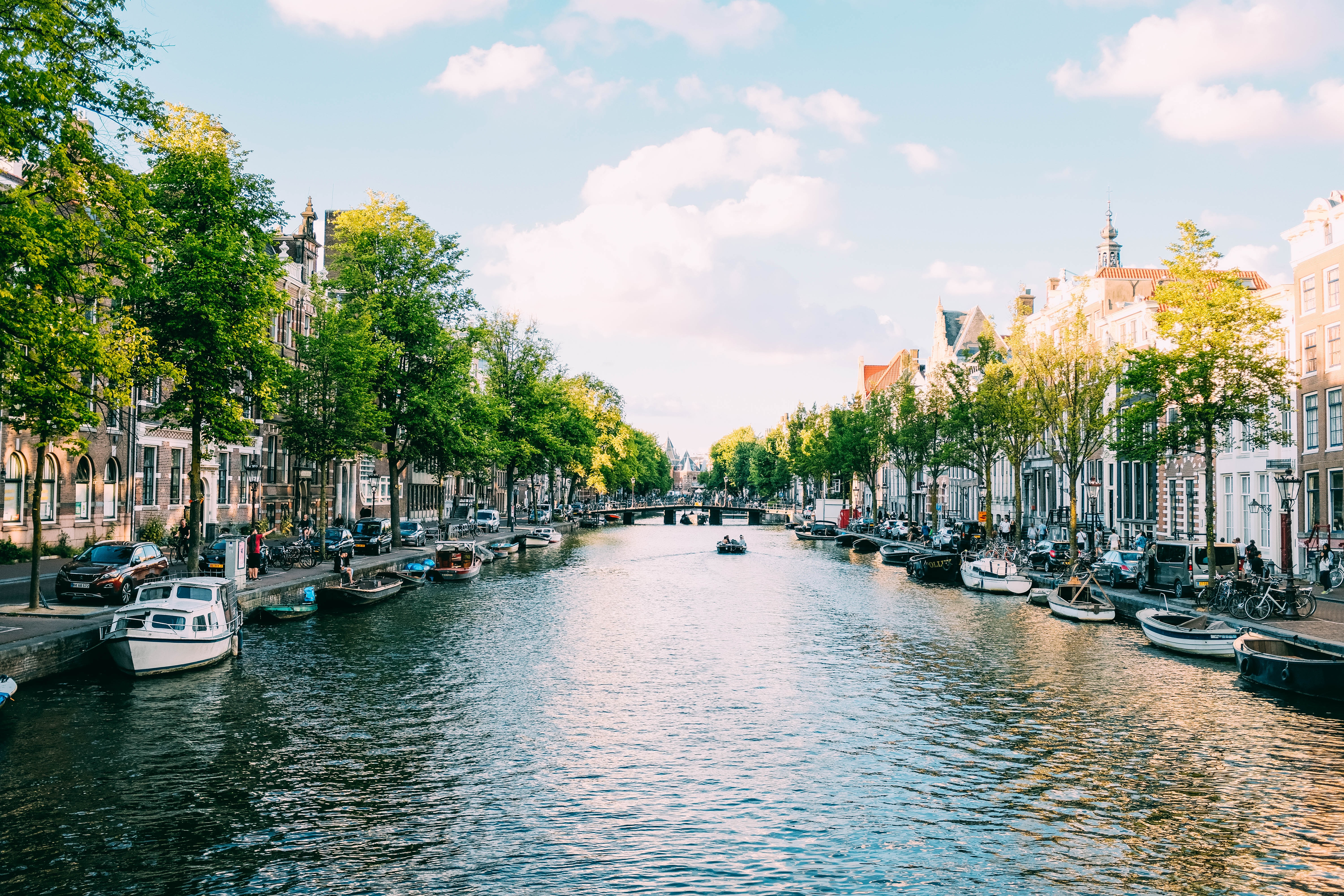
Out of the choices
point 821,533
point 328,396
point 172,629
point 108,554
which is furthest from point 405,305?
point 821,533

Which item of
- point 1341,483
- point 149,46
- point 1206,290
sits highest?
point 149,46

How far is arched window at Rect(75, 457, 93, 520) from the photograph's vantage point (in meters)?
48.8

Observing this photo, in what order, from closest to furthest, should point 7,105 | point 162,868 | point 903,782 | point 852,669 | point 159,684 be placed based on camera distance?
1. point 162,868
2. point 903,782
3. point 7,105
4. point 159,684
5. point 852,669

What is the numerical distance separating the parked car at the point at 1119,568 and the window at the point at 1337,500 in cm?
831

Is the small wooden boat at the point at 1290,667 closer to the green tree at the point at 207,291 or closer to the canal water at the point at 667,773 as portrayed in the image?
the canal water at the point at 667,773

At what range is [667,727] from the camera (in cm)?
2441

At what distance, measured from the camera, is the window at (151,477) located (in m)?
56.8

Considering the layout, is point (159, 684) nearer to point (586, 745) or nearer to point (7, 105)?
point (586, 745)

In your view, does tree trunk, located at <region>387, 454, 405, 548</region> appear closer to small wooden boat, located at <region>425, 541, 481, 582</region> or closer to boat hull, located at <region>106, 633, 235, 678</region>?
small wooden boat, located at <region>425, 541, 481, 582</region>

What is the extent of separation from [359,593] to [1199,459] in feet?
160

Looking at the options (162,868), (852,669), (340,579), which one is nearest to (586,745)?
(162,868)

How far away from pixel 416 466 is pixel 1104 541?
1974 inches

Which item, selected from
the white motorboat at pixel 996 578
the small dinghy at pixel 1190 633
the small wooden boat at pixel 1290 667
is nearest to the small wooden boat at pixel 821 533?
the white motorboat at pixel 996 578

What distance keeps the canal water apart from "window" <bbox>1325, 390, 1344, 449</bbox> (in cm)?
2017
